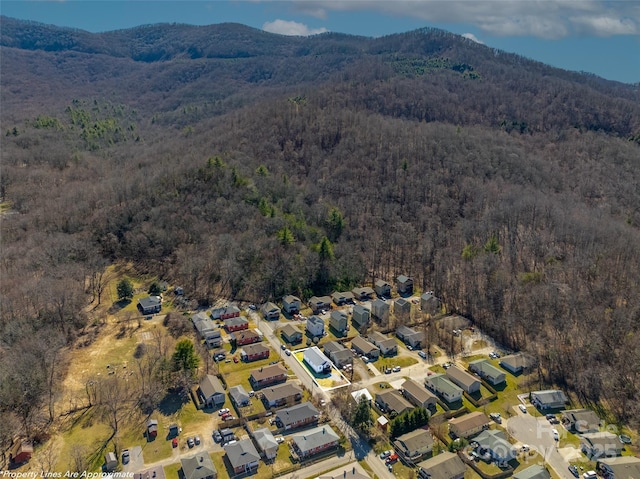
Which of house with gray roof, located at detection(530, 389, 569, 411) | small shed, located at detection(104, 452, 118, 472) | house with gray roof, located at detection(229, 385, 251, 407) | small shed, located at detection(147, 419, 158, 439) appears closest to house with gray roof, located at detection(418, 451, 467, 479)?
house with gray roof, located at detection(530, 389, 569, 411)

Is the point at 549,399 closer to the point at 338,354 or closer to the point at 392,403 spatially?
the point at 392,403

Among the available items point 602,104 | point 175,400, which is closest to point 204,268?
point 175,400

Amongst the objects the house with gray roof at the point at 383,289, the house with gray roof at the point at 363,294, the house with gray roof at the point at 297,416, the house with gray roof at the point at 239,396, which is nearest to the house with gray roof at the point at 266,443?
the house with gray roof at the point at 297,416

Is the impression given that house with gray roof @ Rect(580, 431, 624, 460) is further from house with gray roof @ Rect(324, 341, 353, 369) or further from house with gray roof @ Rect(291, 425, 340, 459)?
house with gray roof @ Rect(324, 341, 353, 369)

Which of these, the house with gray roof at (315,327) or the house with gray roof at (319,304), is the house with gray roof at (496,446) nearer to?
the house with gray roof at (315,327)

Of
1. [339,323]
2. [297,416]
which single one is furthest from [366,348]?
[297,416]

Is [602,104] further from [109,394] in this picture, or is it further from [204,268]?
[109,394]
